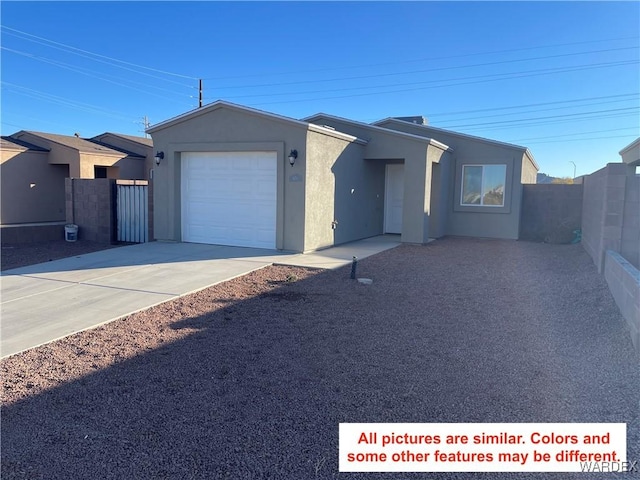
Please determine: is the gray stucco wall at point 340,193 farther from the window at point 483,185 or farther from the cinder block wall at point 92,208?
the cinder block wall at point 92,208

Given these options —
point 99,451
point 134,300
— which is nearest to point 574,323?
point 99,451

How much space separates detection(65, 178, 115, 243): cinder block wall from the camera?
43.7ft

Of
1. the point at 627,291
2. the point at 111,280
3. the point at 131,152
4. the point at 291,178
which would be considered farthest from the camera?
the point at 131,152

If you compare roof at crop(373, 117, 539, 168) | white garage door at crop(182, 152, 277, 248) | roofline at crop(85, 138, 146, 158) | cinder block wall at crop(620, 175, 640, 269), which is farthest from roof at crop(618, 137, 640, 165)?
roofline at crop(85, 138, 146, 158)

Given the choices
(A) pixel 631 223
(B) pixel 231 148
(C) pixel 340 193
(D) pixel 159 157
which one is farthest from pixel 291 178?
(A) pixel 631 223

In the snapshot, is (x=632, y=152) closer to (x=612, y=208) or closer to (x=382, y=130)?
(x=612, y=208)

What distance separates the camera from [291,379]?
4.48 metres

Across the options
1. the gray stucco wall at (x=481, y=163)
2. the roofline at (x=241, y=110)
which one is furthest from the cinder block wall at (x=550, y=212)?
the roofline at (x=241, y=110)

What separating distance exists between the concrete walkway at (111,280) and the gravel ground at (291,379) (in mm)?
479

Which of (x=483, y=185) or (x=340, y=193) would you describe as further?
(x=483, y=185)

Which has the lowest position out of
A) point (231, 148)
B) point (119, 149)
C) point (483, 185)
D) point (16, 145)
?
point (483, 185)

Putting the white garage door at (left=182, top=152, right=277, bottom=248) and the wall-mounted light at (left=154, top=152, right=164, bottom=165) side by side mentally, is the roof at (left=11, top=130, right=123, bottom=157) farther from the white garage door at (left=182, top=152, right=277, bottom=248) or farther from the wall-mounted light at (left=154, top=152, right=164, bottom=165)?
the white garage door at (left=182, top=152, right=277, bottom=248)

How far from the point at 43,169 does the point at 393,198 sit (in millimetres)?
14222

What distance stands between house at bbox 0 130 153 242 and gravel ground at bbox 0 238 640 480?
1453 centimetres
